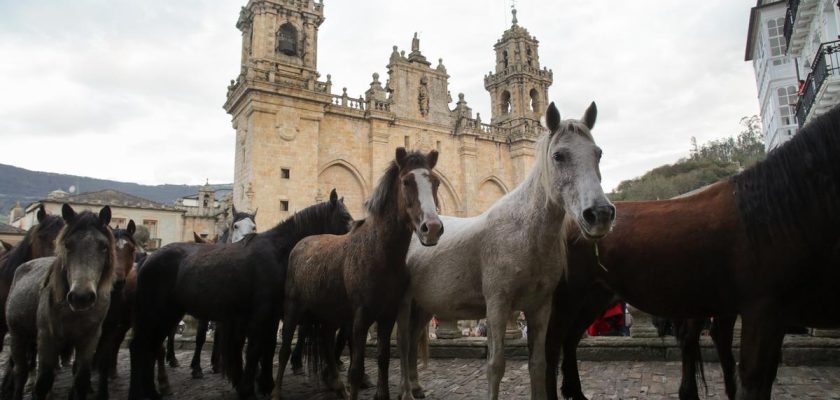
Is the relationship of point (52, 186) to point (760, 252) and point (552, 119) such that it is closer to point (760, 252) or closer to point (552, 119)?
point (552, 119)

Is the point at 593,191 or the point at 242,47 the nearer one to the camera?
the point at 593,191

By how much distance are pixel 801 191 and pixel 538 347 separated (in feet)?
6.85

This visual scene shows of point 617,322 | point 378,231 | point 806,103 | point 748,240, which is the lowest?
point 617,322

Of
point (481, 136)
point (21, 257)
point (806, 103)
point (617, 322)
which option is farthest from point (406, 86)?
point (21, 257)

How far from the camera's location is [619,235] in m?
3.84

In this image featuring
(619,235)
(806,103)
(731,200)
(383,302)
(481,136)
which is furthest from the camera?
(481,136)

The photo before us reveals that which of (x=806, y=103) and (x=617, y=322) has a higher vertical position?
(x=806, y=103)

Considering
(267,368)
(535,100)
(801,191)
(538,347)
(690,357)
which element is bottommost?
(267,368)

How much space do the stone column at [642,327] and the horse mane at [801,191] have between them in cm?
440

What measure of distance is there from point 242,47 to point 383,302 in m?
25.1

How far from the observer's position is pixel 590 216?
2861 mm

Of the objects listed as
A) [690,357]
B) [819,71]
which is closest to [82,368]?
[690,357]

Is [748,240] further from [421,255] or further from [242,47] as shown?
[242,47]

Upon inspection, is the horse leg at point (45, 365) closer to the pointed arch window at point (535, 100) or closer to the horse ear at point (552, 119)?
the horse ear at point (552, 119)
